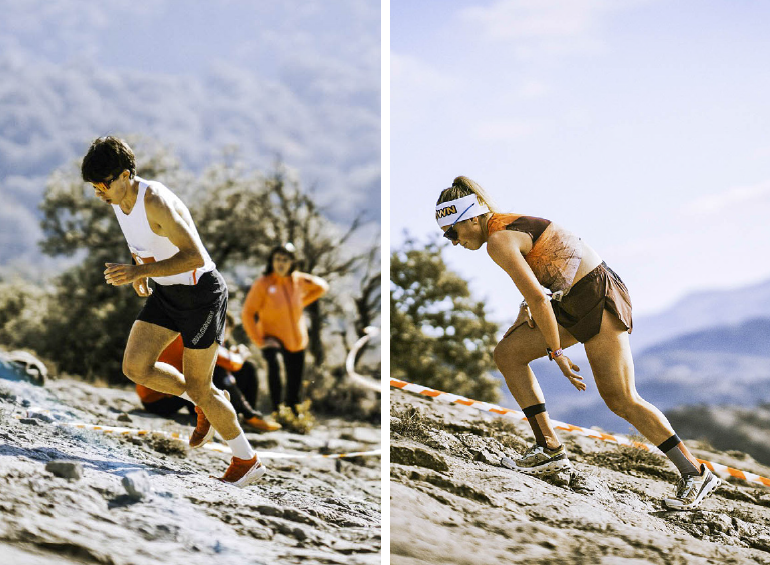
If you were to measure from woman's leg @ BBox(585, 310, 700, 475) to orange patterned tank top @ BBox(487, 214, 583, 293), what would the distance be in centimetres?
34

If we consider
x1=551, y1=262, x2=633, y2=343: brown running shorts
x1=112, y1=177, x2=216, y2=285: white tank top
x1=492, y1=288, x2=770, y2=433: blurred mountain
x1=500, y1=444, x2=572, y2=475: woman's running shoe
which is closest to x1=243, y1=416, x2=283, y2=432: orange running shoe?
x1=112, y1=177, x2=216, y2=285: white tank top

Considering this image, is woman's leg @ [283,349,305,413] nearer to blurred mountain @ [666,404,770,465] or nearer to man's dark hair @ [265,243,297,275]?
man's dark hair @ [265,243,297,275]

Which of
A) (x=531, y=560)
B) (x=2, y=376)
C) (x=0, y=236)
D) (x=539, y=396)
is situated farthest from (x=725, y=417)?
(x=0, y=236)

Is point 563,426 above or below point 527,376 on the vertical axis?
below

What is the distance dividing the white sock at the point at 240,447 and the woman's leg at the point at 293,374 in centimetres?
140

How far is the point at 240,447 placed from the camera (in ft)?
18.2

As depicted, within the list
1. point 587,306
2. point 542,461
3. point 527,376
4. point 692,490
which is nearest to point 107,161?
point 527,376

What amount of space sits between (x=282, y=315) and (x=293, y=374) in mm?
491

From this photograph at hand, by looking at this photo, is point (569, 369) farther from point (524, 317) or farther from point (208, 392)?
point (208, 392)

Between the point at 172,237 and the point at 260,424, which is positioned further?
the point at 260,424

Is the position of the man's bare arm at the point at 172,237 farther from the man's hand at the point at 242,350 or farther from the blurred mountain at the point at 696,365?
the blurred mountain at the point at 696,365

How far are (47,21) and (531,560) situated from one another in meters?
5.13

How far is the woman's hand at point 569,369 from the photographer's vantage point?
5.00m

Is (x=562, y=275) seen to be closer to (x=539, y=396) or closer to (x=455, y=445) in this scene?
(x=539, y=396)
